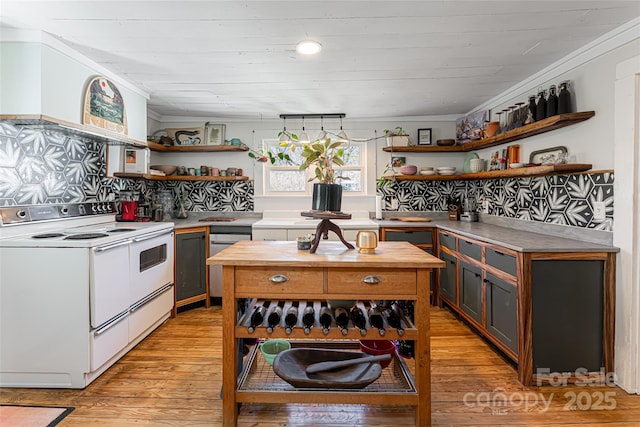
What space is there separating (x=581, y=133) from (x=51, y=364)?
13.1 feet

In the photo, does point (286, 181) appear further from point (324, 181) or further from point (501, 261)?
point (501, 261)

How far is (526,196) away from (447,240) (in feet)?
2.72

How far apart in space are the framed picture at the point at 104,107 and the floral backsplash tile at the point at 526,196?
10.1ft

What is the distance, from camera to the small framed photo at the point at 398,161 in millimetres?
4281

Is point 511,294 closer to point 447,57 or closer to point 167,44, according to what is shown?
point 447,57

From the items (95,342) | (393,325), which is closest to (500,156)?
(393,325)

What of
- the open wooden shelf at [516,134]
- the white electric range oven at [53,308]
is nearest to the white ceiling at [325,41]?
the open wooden shelf at [516,134]

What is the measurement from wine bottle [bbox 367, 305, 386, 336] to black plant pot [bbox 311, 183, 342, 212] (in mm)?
616

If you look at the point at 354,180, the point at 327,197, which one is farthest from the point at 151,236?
the point at 354,180

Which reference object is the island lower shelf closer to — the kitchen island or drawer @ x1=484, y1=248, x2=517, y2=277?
the kitchen island

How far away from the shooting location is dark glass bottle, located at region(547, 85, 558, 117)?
8.11 ft

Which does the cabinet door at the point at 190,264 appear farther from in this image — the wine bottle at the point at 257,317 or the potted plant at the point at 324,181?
the potted plant at the point at 324,181

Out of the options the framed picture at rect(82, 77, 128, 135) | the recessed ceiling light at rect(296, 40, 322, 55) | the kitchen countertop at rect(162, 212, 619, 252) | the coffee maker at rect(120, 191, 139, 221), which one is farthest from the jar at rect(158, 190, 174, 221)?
the recessed ceiling light at rect(296, 40, 322, 55)

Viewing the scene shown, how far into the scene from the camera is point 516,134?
286cm
